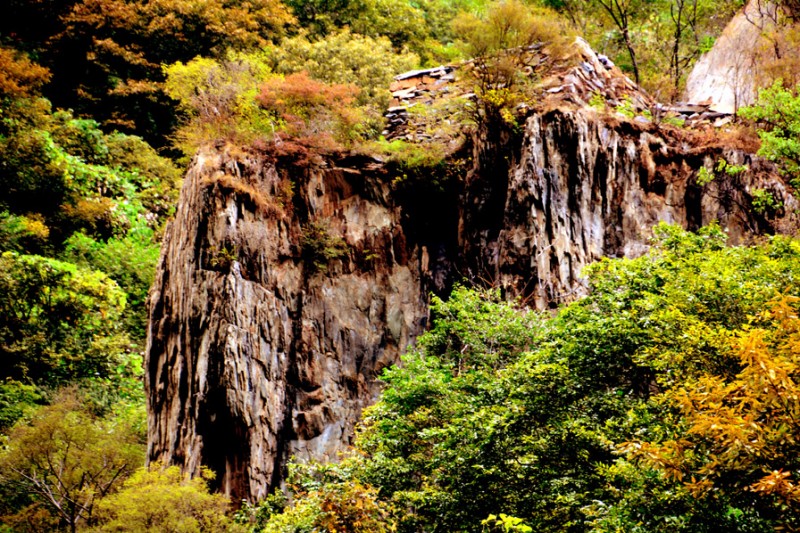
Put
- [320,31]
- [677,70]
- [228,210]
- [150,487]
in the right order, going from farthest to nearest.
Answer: [320,31], [677,70], [228,210], [150,487]

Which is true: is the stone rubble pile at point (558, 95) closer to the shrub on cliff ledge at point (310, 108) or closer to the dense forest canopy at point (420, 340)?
the dense forest canopy at point (420, 340)

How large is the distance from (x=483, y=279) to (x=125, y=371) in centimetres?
1104

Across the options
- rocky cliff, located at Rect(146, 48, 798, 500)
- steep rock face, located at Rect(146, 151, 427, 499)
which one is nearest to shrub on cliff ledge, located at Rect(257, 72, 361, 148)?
rocky cliff, located at Rect(146, 48, 798, 500)

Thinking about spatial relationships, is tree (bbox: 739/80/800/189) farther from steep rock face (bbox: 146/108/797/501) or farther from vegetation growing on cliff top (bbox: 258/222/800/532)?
vegetation growing on cliff top (bbox: 258/222/800/532)

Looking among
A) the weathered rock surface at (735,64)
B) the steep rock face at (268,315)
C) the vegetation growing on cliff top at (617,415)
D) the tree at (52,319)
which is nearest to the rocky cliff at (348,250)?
the steep rock face at (268,315)

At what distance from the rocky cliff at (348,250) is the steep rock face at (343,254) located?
37 millimetres

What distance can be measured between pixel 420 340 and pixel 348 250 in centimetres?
378

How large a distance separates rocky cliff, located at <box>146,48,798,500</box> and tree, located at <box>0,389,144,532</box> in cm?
110

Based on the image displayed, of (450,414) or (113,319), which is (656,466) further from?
(113,319)

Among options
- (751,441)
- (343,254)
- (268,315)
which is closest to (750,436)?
(751,441)

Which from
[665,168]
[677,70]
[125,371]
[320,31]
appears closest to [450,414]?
[665,168]

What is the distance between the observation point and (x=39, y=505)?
41.8ft

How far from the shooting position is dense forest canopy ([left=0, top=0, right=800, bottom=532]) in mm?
6453

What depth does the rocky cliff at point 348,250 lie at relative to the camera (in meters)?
14.3
